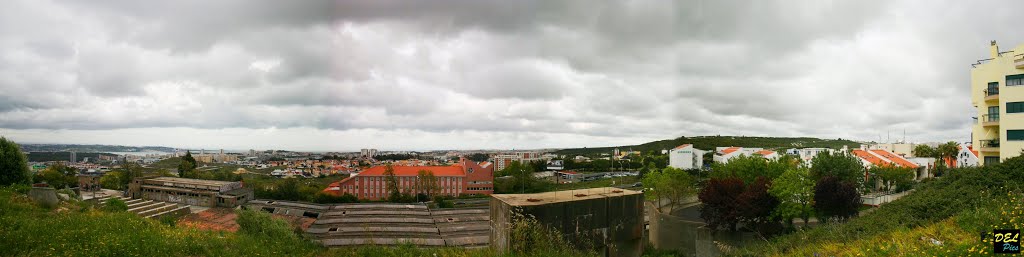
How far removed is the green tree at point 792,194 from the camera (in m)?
19.7

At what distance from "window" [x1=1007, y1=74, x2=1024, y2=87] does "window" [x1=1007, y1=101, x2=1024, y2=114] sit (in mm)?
763

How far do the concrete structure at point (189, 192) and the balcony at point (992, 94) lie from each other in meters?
45.7

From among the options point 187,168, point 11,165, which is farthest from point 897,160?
point 187,168

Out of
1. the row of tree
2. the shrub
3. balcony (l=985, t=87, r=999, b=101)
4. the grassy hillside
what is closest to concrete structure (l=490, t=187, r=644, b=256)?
the grassy hillside

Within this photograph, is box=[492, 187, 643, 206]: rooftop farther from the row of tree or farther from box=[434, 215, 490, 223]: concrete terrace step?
box=[434, 215, 490, 223]: concrete terrace step

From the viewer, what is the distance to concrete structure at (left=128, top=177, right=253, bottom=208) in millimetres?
34125

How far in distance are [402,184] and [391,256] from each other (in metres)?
43.5

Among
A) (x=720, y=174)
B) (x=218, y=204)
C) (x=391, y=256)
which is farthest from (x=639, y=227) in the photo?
(x=218, y=204)

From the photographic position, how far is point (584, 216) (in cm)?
959

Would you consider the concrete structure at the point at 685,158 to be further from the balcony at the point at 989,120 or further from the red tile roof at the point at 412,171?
the balcony at the point at 989,120

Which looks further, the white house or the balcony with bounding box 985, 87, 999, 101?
the white house

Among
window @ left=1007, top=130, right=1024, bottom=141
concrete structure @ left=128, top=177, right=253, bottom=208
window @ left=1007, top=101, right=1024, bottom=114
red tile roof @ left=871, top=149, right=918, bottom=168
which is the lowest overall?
concrete structure @ left=128, top=177, right=253, bottom=208

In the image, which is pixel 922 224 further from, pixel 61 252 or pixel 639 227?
pixel 61 252

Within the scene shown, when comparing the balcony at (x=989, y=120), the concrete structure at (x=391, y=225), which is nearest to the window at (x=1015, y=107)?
the balcony at (x=989, y=120)
